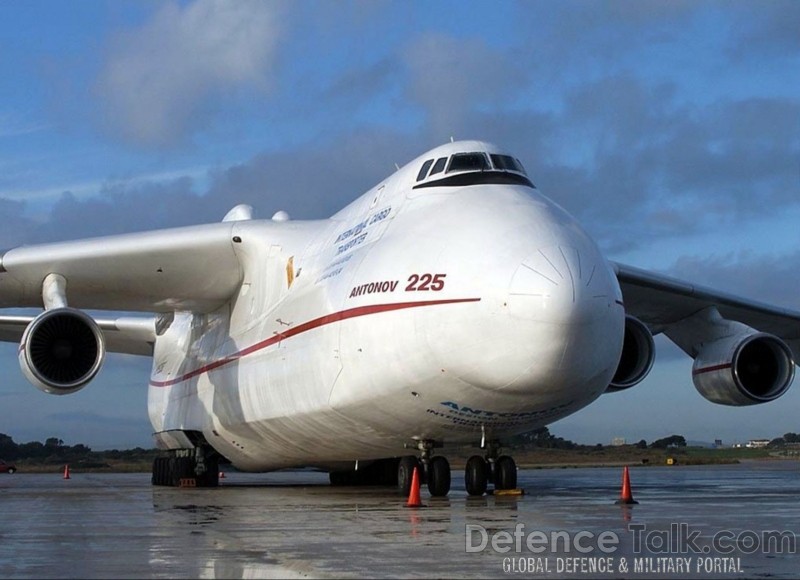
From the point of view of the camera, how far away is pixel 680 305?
54.7 feet

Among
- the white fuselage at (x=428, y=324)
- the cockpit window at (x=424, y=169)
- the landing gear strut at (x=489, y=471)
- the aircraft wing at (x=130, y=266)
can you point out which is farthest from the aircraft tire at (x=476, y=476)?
the aircraft wing at (x=130, y=266)

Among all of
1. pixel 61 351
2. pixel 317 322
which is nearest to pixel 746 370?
pixel 317 322

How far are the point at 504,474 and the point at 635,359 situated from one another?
2.93 m

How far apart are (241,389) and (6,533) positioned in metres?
7.65

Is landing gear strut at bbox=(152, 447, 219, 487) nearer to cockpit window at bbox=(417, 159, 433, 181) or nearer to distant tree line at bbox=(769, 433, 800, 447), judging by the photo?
cockpit window at bbox=(417, 159, 433, 181)

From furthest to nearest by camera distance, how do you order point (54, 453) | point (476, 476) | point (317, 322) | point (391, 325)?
point (54, 453), point (317, 322), point (476, 476), point (391, 325)

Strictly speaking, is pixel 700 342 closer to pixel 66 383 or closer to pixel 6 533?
pixel 66 383

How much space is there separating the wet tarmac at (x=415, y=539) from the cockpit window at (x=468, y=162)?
3558 mm

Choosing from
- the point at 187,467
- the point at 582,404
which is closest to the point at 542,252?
the point at 582,404

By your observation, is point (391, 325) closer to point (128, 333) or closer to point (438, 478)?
point (438, 478)

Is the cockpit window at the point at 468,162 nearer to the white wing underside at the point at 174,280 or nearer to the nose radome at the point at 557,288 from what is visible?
the nose radome at the point at 557,288

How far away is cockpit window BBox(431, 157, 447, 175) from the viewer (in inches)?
496

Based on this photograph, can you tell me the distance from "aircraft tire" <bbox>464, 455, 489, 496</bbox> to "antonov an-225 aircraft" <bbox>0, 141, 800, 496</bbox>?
2cm

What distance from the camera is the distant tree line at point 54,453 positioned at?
46.2 m
